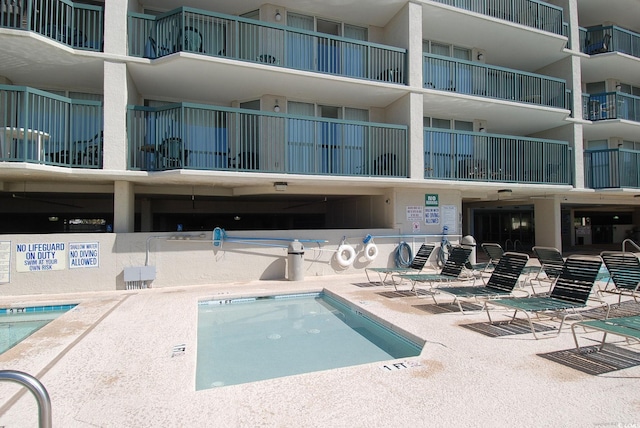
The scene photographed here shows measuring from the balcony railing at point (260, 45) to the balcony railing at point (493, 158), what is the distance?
8.62ft

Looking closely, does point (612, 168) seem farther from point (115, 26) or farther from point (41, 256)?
point (41, 256)

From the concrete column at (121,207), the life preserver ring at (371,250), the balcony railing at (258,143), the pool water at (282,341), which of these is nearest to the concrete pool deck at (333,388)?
the pool water at (282,341)

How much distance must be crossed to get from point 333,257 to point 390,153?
378 centimetres

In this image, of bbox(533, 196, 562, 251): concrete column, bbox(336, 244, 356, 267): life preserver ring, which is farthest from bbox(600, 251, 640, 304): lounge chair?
bbox(533, 196, 562, 251): concrete column

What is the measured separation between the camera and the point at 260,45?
11.1 m

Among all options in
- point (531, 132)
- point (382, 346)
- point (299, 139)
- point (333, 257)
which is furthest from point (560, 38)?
point (382, 346)

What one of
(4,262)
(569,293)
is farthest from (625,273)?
(4,262)

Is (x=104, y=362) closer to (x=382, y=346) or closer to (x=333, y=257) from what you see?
(x=382, y=346)

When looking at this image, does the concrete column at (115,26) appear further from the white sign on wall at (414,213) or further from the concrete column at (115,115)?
the white sign on wall at (414,213)

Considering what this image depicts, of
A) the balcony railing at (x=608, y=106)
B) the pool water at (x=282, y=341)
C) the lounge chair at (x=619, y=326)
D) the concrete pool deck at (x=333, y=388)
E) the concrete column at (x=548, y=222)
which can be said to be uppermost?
the balcony railing at (x=608, y=106)

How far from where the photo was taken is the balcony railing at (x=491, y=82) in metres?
12.7

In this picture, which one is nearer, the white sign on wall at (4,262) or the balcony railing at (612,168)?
the white sign on wall at (4,262)

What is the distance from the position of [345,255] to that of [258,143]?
171 inches

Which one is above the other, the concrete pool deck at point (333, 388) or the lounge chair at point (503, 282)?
the lounge chair at point (503, 282)
